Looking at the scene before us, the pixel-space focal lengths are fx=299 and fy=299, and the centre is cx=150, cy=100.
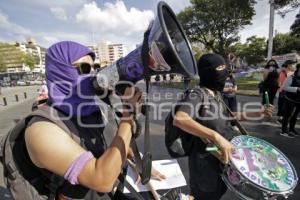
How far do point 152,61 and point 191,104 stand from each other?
109 centimetres

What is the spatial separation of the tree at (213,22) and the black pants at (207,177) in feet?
98.6

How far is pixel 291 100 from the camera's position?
6230 millimetres

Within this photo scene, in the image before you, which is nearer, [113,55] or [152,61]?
[152,61]

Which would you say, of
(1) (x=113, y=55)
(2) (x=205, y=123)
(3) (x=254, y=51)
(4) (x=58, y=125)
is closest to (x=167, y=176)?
(2) (x=205, y=123)

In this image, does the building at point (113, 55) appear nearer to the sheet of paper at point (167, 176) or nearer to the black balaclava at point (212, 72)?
the black balaclava at point (212, 72)

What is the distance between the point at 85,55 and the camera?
1520 mm

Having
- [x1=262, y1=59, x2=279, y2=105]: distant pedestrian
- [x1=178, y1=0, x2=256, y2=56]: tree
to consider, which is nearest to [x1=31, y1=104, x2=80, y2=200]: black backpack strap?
[x1=262, y1=59, x2=279, y2=105]: distant pedestrian

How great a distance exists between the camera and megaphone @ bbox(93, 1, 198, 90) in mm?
1162

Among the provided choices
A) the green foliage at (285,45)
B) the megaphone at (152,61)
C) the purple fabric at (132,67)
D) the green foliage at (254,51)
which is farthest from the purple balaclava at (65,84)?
the green foliage at (254,51)

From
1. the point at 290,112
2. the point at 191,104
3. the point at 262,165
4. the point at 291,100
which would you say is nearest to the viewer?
the point at 262,165

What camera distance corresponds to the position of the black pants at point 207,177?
227 cm

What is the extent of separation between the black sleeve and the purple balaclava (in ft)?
3.07

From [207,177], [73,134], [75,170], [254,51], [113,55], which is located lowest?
[207,177]

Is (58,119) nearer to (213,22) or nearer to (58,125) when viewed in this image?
(58,125)
